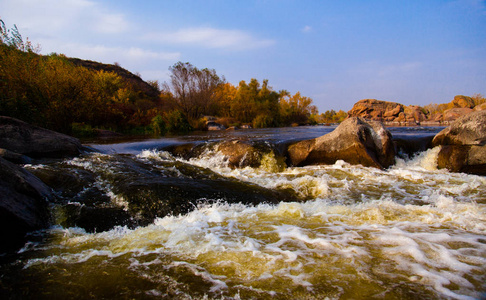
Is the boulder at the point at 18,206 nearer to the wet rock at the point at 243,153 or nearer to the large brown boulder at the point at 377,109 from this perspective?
the wet rock at the point at 243,153

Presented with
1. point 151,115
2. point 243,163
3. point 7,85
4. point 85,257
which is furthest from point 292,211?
point 151,115

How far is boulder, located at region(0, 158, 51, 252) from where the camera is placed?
2826mm

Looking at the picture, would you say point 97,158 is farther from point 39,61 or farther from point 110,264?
point 39,61

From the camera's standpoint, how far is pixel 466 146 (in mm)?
7688

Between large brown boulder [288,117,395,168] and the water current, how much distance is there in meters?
2.34

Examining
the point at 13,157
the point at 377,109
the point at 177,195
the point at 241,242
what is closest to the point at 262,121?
the point at 377,109

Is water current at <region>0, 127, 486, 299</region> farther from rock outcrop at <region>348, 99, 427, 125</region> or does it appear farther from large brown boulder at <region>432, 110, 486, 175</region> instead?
rock outcrop at <region>348, 99, 427, 125</region>

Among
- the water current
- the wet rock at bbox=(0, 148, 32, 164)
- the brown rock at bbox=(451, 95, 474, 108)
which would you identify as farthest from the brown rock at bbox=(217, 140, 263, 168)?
the brown rock at bbox=(451, 95, 474, 108)

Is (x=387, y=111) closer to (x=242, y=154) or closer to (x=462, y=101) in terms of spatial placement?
(x=462, y=101)

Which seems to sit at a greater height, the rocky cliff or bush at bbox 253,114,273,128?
the rocky cliff

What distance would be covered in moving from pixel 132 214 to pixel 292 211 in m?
2.50

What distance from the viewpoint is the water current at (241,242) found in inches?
80.7

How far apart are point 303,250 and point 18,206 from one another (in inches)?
137

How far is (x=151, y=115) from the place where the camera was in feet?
71.9
